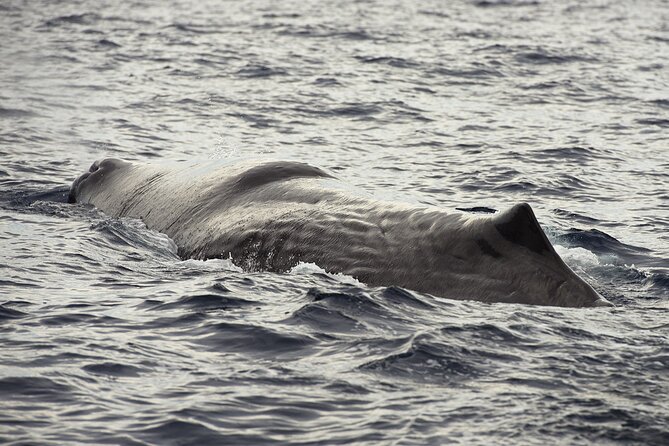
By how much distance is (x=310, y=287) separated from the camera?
11133 mm

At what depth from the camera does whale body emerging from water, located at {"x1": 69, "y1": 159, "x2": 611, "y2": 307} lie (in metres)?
10.1

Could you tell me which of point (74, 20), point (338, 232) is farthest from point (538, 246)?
point (74, 20)

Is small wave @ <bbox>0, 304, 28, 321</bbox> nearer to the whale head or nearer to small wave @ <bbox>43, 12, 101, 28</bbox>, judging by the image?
the whale head

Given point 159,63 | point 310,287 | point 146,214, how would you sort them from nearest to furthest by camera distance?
point 310,287
point 146,214
point 159,63

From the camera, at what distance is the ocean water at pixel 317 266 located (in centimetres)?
837

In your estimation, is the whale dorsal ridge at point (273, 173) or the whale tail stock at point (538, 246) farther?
the whale dorsal ridge at point (273, 173)

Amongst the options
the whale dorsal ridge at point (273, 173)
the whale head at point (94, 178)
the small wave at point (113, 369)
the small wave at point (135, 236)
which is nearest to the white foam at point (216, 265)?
the small wave at point (135, 236)

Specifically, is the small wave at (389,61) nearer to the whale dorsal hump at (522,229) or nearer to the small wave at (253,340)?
the whale dorsal hump at (522,229)

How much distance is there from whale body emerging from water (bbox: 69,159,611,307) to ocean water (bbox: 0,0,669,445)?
0.21m

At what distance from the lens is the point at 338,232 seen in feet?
38.0

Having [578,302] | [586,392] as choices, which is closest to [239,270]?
[578,302]

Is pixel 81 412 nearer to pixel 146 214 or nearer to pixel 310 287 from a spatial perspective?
pixel 310 287

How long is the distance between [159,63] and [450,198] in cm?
1671

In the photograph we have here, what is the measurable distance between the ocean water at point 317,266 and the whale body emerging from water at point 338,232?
21 cm
